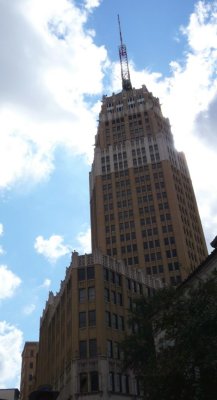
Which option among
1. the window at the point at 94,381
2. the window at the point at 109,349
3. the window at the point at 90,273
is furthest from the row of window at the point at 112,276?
the window at the point at 94,381

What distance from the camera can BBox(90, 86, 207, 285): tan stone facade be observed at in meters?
100

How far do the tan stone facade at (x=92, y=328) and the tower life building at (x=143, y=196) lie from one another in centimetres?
2952

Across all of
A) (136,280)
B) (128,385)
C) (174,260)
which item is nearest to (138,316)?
(128,385)

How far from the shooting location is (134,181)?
113250 mm

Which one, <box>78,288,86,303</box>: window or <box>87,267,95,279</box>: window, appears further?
<box>87,267,95,279</box>: window

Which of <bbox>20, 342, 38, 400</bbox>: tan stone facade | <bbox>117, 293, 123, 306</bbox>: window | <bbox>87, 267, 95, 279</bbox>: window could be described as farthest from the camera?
<bbox>20, 342, 38, 400</bbox>: tan stone facade

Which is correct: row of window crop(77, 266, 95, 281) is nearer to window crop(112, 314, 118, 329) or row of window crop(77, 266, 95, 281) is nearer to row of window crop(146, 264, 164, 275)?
window crop(112, 314, 118, 329)

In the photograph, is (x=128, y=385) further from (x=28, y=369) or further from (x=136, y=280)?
(x=28, y=369)

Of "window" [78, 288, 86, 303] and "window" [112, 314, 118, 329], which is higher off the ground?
"window" [78, 288, 86, 303]

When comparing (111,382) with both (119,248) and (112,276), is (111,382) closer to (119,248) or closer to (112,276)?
(112,276)

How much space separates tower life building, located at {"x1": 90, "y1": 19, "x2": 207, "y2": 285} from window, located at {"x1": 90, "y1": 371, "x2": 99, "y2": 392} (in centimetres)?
4070

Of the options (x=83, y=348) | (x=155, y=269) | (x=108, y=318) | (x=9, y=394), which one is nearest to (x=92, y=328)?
(x=83, y=348)

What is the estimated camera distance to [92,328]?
5691 centimetres

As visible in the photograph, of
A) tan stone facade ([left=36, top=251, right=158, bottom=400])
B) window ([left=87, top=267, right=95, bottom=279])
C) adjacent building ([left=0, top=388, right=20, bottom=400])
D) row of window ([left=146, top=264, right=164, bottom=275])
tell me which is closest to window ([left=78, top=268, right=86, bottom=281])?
tan stone facade ([left=36, top=251, right=158, bottom=400])
